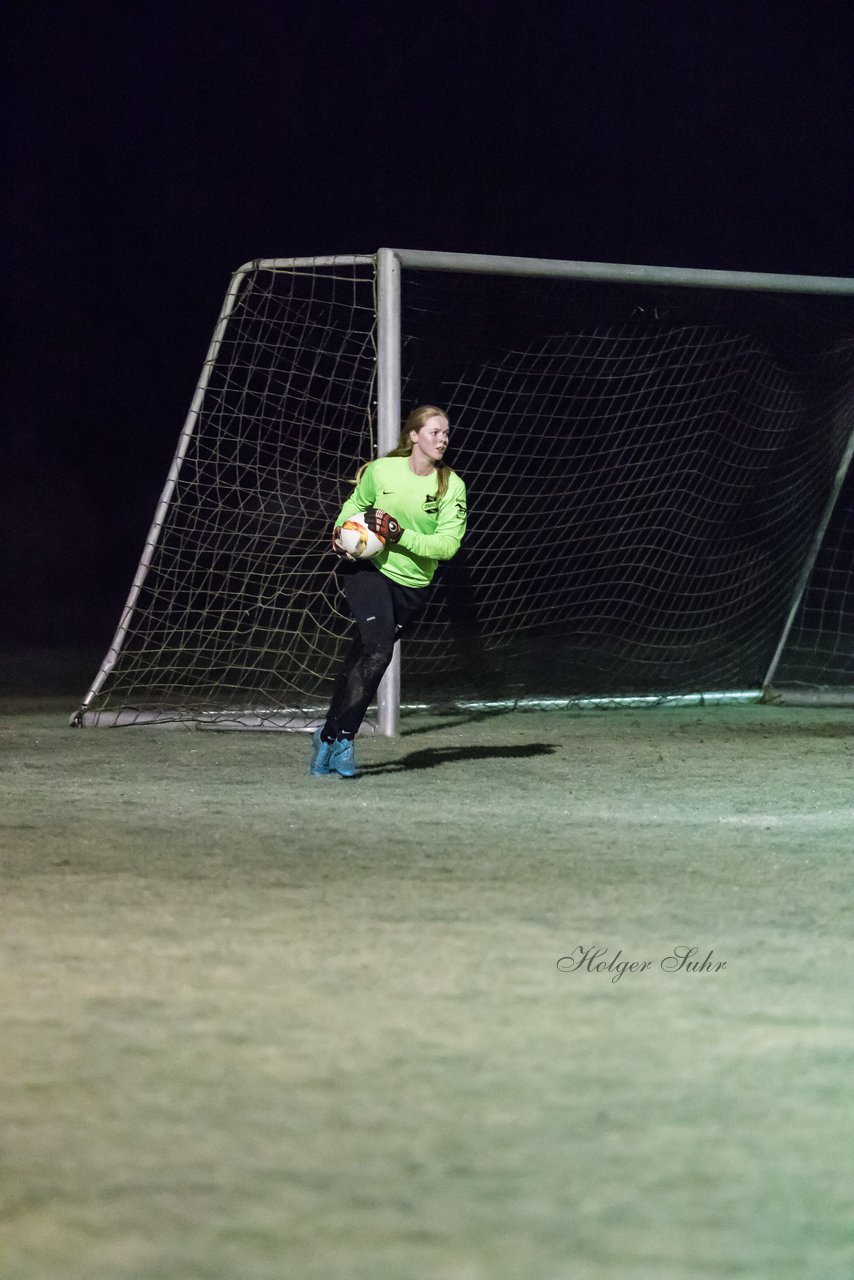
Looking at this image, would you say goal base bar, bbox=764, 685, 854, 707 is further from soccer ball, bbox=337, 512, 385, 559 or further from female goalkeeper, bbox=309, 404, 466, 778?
soccer ball, bbox=337, 512, 385, 559

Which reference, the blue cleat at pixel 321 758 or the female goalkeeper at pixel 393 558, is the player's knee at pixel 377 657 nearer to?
the female goalkeeper at pixel 393 558

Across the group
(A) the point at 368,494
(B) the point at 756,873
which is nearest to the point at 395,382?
(A) the point at 368,494

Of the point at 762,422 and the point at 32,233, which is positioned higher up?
the point at 32,233

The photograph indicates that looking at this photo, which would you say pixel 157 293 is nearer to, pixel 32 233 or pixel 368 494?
pixel 32 233

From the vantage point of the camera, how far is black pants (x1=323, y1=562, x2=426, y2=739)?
7.59 m

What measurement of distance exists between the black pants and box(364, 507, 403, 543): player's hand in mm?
270

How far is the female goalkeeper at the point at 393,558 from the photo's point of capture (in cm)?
758

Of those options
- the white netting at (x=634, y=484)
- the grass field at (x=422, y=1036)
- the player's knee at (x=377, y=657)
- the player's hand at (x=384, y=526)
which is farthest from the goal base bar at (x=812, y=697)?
the player's hand at (x=384, y=526)

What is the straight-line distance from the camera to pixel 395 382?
9.12 meters


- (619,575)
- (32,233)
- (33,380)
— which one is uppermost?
(32,233)

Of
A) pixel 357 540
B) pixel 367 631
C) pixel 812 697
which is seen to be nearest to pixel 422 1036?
pixel 357 540

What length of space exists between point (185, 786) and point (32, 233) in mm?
13849

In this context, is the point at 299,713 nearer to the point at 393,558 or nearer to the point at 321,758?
the point at 321,758
